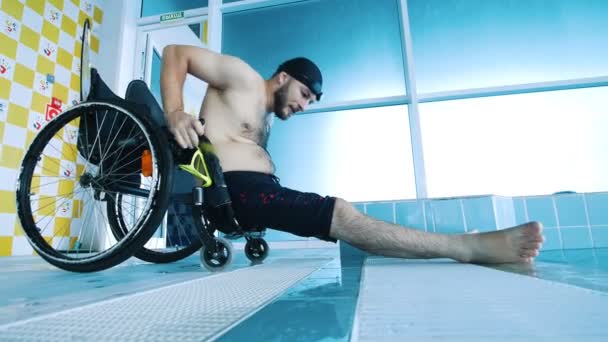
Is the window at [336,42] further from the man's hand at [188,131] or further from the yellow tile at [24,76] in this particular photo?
the man's hand at [188,131]

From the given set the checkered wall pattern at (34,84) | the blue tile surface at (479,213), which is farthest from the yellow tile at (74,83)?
the blue tile surface at (479,213)

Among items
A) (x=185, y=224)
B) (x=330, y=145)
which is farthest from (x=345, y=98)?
(x=185, y=224)

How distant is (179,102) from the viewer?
37.7 inches

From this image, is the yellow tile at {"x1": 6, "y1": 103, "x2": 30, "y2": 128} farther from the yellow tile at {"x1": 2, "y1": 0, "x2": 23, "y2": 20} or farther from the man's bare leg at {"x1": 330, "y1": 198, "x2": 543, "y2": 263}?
the man's bare leg at {"x1": 330, "y1": 198, "x2": 543, "y2": 263}

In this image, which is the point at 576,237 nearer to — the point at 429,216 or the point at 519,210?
the point at 519,210

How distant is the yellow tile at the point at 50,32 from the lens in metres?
2.49

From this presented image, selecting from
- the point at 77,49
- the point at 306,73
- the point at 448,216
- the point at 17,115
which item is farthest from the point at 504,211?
the point at 77,49

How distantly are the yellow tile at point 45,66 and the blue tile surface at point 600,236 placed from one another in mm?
3905

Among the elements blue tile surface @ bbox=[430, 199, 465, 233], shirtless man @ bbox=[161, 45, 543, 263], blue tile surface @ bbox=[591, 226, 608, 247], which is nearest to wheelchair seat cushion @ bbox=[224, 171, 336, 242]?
shirtless man @ bbox=[161, 45, 543, 263]

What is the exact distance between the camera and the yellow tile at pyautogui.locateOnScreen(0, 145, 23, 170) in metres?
2.12

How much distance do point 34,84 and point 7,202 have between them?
90 centimetres

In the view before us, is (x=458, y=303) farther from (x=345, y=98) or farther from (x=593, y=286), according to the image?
(x=345, y=98)

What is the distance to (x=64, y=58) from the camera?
2631 mm

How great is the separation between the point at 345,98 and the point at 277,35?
31.4 inches
